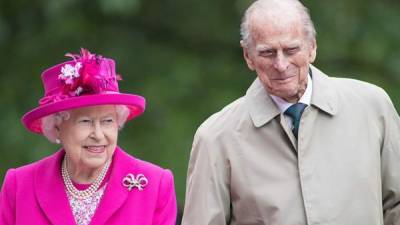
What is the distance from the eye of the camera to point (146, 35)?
39.7ft

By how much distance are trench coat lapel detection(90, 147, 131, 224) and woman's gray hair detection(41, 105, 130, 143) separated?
184 millimetres

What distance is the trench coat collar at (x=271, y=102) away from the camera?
7.10 meters

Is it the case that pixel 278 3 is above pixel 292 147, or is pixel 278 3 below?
above

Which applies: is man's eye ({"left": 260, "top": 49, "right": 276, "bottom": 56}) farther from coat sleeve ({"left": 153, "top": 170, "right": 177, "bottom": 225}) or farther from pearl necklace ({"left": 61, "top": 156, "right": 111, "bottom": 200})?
pearl necklace ({"left": 61, "top": 156, "right": 111, "bottom": 200})

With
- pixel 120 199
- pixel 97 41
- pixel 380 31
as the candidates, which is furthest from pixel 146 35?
pixel 120 199

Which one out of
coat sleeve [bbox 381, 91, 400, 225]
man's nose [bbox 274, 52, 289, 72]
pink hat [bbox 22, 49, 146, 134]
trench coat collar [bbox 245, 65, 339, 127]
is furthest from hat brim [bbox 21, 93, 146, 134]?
coat sleeve [bbox 381, 91, 400, 225]

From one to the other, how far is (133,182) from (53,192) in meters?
0.39

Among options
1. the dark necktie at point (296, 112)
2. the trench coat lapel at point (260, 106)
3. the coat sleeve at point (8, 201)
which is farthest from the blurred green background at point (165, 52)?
the dark necktie at point (296, 112)

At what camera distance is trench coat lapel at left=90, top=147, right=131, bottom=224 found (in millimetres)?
7438

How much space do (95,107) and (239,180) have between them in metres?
0.83

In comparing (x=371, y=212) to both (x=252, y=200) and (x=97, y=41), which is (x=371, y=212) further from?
(x=97, y=41)

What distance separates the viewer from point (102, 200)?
7473 mm

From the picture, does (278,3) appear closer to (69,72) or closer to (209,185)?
(209,185)

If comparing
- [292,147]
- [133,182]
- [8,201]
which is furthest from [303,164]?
[8,201]
